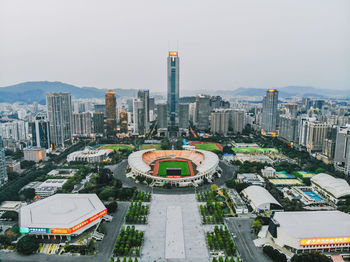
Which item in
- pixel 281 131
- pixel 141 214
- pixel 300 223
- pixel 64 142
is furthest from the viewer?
pixel 281 131

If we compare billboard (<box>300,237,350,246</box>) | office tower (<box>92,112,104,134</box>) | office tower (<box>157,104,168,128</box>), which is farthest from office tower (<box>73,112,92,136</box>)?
billboard (<box>300,237,350,246</box>)

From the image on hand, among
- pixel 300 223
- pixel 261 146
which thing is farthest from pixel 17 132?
pixel 300 223

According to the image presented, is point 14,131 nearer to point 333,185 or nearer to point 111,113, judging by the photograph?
point 111,113

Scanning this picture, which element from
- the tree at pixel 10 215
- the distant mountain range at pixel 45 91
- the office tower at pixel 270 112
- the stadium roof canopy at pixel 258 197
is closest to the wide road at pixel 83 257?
the tree at pixel 10 215

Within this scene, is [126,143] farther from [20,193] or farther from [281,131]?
[281,131]

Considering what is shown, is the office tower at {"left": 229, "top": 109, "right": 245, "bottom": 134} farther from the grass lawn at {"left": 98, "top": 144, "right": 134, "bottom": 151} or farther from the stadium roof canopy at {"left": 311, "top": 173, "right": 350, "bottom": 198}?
the stadium roof canopy at {"left": 311, "top": 173, "right": 350, "bottom": 198}

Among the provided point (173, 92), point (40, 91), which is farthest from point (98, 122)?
point (40, 91)
